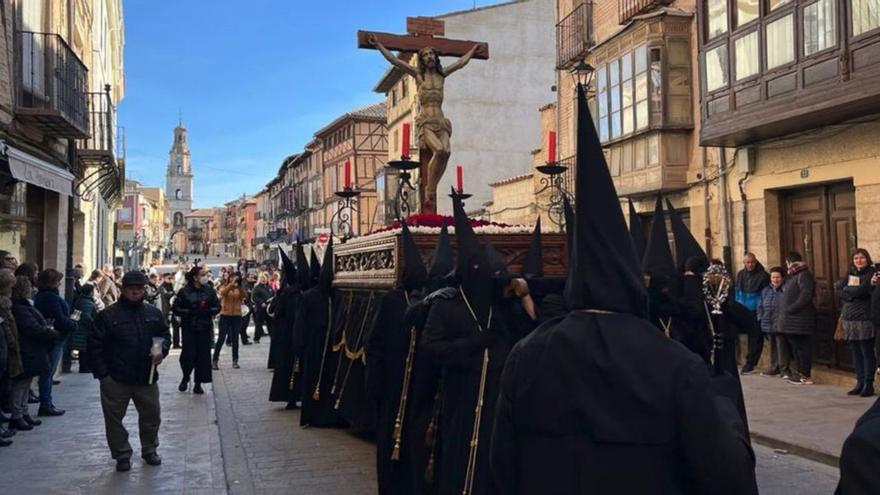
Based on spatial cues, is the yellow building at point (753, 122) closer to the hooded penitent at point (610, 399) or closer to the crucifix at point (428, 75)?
the crucifix at point (428, 75)

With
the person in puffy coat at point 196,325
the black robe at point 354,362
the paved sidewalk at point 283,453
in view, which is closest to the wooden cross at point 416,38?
the black robe at point 354,362

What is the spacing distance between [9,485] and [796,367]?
11073 millimetres

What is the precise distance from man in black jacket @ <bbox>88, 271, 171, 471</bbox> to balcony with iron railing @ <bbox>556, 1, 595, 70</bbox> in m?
14.2

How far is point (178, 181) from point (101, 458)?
454 feet

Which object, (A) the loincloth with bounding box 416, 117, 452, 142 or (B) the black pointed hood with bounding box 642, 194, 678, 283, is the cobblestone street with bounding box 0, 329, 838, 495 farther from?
(A) the loincloth with bounding box 416, 117, 452, 142

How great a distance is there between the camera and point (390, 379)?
5.97m

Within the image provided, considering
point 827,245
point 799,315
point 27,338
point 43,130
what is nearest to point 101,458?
point 27,338

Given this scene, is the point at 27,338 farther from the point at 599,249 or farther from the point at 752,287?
the point at 752,287

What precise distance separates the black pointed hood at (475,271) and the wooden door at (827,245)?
31.0ft

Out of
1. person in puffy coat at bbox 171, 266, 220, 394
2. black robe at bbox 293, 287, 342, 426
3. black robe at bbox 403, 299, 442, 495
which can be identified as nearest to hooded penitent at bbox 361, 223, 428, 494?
black robe at bbox 403, 299, 442, 495

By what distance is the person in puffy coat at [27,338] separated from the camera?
7809 millimetres

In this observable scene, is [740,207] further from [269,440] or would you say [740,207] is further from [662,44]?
[269,440]

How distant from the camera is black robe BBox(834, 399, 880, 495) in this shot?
1.77 metres

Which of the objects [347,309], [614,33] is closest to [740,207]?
[614,33]
